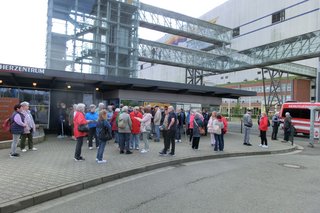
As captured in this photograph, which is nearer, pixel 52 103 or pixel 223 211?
pixel 223 211

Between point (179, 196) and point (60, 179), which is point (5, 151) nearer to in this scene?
point (60, 179)

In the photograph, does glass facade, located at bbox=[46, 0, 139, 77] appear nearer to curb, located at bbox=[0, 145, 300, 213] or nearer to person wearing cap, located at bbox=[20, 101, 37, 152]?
person wearing cap, located at bbox=[20, 101, 37, 152]

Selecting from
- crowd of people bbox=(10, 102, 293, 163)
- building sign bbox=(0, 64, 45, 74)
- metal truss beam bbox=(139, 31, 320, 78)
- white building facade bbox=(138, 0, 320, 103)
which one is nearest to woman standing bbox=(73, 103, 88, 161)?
crowd of people bbox=(10, 102, 293, 163)

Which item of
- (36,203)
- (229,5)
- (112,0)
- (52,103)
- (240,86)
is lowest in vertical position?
(36,203)

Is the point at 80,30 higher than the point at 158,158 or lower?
higher

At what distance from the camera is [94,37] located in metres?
31.1

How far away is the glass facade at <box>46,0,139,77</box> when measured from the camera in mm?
29109

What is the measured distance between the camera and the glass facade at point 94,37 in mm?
29109

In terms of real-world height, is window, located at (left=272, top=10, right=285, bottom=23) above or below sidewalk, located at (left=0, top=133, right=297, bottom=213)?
above

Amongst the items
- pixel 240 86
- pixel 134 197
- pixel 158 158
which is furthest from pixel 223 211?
pixel 240 86

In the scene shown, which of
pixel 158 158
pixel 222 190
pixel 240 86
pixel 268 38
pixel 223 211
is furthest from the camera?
pixel 240 86

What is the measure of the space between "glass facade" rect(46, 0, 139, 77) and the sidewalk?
20.1m

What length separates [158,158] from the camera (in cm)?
940

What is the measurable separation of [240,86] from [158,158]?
63.2 metres
